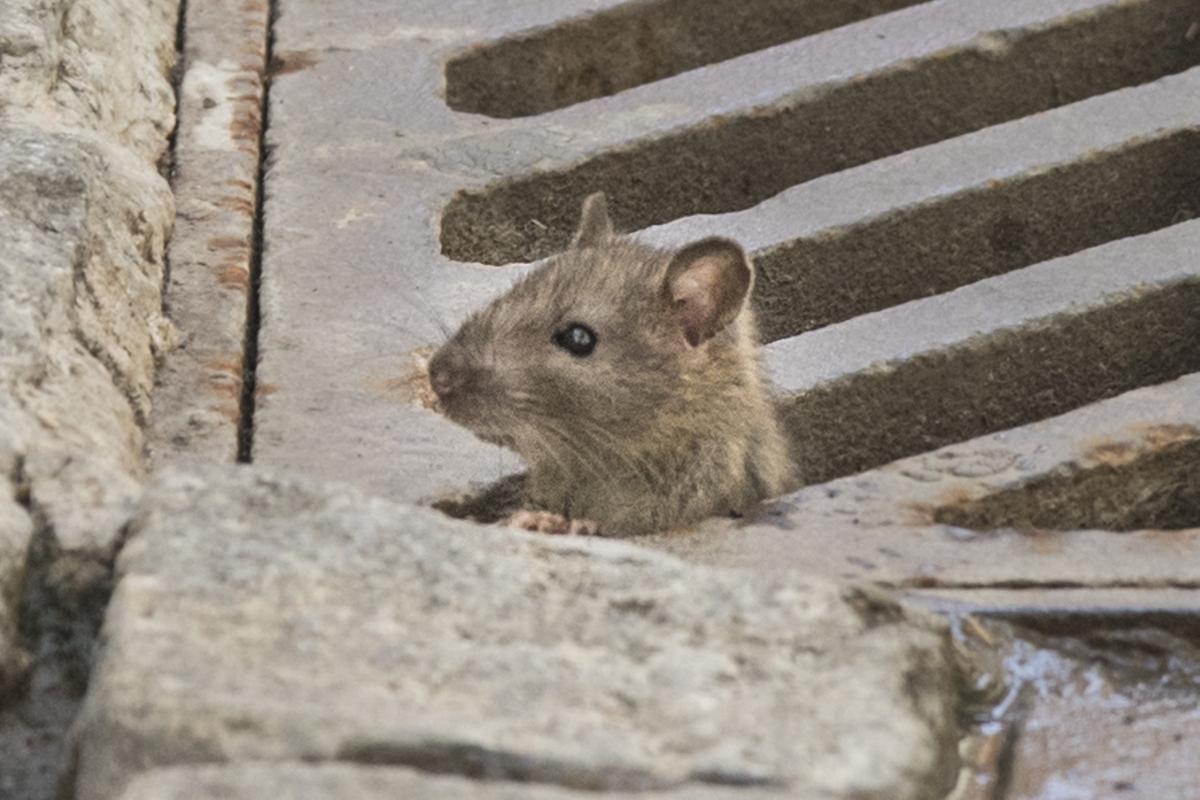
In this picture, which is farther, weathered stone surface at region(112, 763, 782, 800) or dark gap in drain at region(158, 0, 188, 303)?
dark gap in drain at region(158, 0, 188, 303)

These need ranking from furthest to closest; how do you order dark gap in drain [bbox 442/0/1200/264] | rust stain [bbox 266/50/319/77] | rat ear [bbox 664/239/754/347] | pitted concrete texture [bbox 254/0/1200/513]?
rust stain [bbox 266/50/319/77], dark gap in drain [bbox 442/0/1200/264], rat ear [bbox 664/239/754/347], pitted concrete texture [bbox 254/0/1200/513]

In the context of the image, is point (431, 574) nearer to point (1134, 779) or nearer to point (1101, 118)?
point (1134, 779)

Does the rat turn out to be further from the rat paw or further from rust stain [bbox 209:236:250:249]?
rust stain [bbox 209:236:250:249]

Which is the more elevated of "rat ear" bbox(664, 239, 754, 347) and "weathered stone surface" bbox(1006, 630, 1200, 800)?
"rat ear" bbox(664, 239, 754, 347)

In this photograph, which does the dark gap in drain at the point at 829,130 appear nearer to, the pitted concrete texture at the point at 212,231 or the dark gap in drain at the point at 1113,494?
the pitted concrete texture at the point at 212,231

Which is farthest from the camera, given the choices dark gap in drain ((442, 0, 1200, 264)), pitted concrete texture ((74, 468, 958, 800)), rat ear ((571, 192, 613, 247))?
dark gap in drain ((442, 0, 1200, 264))

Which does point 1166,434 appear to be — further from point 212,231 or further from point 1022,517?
point 212,231

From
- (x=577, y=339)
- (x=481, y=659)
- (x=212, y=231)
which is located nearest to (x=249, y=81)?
(x=212, y=231)

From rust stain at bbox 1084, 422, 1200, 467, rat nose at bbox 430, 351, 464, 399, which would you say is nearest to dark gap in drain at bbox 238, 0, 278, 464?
rat nose at bbox 430, 351, 464, 399

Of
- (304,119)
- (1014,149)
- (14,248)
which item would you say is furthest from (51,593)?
(1014,149)
